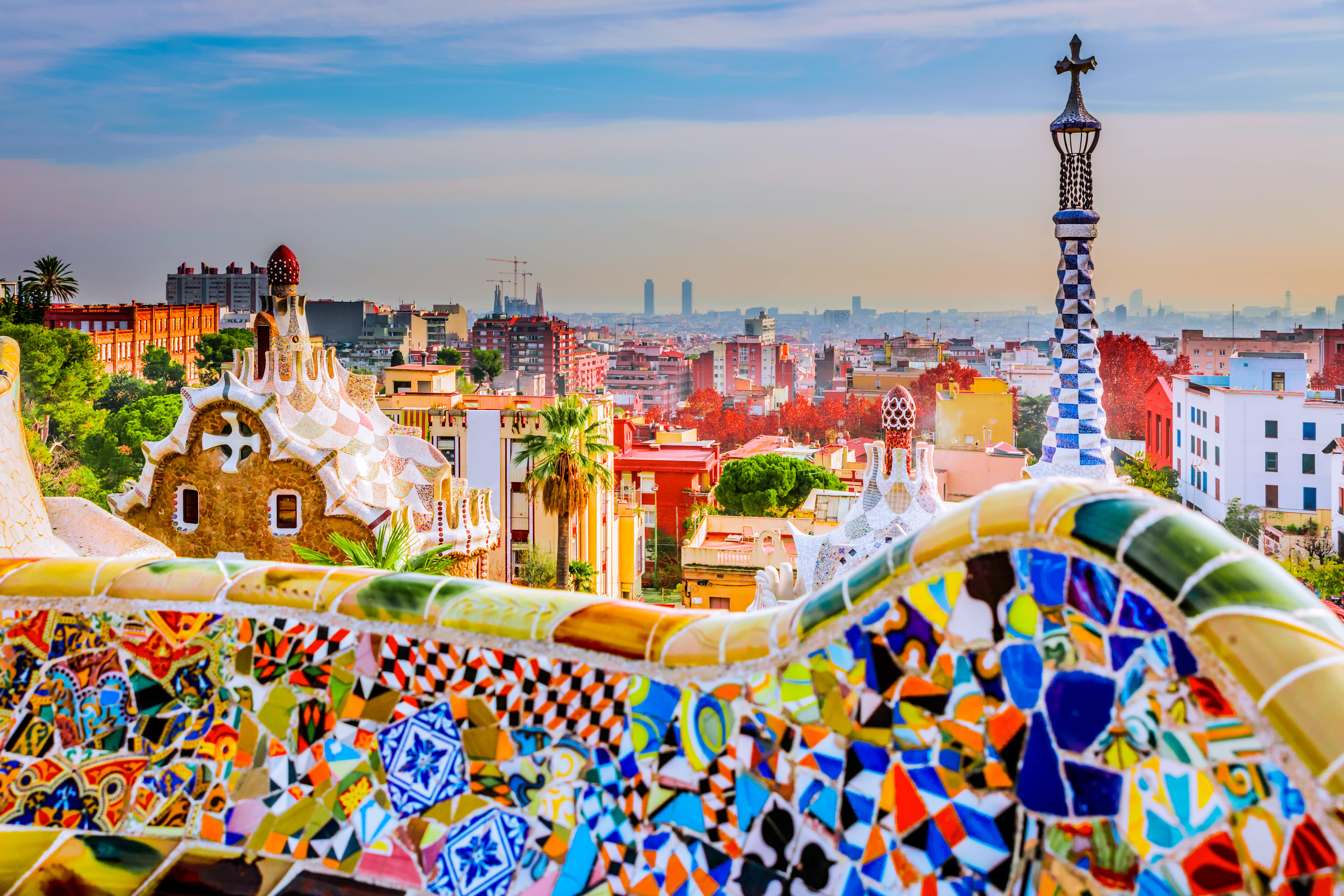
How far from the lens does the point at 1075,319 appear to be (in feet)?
28.1

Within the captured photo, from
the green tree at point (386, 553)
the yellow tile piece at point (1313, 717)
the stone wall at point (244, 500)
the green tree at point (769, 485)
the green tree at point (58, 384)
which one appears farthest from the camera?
the green tree at point (769, 485)

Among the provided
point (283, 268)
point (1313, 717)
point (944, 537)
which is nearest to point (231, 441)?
point (283, 268)

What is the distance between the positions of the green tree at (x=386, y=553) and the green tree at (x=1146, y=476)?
47.3 ft

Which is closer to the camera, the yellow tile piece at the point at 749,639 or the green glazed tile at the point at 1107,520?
the green glazed tile at the point at 1107,520

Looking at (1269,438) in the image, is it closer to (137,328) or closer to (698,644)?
(698,644)

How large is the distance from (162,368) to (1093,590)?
5372cm

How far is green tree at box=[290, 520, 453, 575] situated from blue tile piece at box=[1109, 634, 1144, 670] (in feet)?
29.3

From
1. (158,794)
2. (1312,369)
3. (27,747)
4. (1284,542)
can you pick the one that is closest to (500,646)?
(158,794)

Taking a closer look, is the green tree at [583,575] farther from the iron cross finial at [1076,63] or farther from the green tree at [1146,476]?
the iron cross finial at [1076,63]

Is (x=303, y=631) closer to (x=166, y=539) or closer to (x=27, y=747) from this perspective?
(x=27, y=747)

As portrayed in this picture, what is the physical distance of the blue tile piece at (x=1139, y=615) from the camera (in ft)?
5.57

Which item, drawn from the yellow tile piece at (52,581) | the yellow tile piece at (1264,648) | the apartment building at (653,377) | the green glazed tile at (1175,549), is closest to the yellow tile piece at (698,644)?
the green glazed tile at (1175,549)

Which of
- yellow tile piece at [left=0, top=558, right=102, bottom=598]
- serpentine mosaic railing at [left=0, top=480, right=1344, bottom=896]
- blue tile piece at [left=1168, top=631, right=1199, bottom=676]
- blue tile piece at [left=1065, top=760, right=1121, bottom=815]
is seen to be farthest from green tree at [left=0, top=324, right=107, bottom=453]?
blue tile piece at [left=1168, top=631, right=1199, bottom=676]

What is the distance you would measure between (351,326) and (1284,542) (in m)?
76.2
